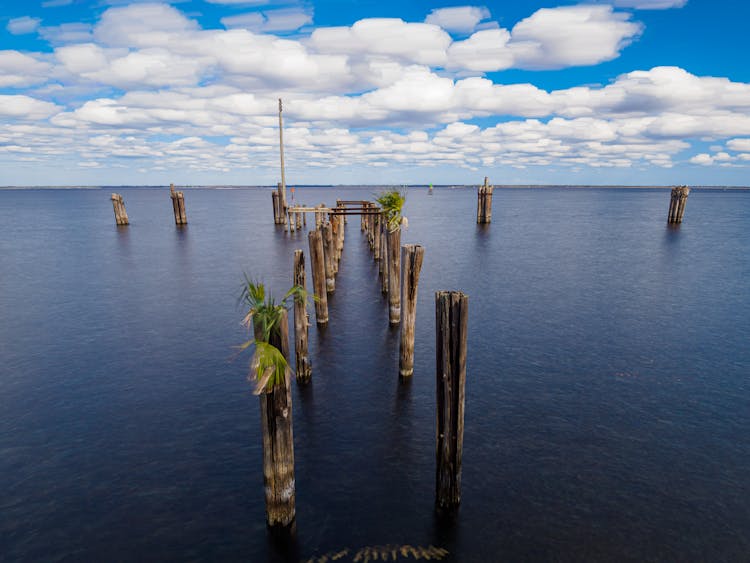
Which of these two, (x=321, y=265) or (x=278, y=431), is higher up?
(x=321, y=265)

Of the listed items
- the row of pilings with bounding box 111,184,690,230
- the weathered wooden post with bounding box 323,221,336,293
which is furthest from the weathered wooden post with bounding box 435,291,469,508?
the row of pilings with bounding box 111,184,690,230

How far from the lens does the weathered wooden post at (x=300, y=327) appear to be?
14062 millimetres

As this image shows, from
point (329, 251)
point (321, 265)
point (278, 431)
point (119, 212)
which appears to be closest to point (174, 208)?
point (119, 212)

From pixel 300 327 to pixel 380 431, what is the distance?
4.00 meters

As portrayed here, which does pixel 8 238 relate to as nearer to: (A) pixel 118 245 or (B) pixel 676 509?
(A) pixel 118 245

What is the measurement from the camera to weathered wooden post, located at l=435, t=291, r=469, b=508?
8.55m

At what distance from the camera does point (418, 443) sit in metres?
12.5

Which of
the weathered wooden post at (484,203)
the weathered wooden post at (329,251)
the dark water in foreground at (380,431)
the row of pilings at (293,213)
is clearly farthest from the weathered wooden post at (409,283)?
the weathered wooden post at (484,203)

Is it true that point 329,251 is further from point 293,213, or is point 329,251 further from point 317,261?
point 293,213

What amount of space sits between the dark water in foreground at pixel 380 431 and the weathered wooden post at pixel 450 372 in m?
1.87

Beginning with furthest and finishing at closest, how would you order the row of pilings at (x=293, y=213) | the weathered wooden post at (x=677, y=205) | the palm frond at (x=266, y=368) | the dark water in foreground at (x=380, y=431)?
1. the weathered wooden post at (x=677, y=205)
2. the row of pilings at (x=293, y=213)
3. the dark water in foreground at (x=380, y=431)
4. the palm frond at (x=266, y=368)

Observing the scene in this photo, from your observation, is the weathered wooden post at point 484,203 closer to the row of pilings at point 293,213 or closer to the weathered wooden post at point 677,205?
the row of pilings at point 293,213

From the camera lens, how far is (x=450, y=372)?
28.6 feet

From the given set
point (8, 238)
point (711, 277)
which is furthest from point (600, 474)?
point (8, 238)
